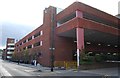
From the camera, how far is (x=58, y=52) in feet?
155

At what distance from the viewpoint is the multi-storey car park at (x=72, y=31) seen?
39.5 m

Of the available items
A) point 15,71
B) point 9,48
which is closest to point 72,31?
point 15,71

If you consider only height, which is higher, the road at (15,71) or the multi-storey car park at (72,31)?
the multi-storey car park at (72,31)

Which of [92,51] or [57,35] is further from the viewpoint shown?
[92,51]

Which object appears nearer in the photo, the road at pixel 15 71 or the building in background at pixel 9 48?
the road at pixel 15 71

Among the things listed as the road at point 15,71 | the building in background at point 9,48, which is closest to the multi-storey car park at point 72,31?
the road at point 15,71

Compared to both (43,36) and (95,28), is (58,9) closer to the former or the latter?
(43,36)

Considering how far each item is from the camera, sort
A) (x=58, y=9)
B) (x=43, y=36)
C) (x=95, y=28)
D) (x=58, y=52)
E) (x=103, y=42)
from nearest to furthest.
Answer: (x=95, y=28)
(x=58, y=52)
(x=58, y=9)
(x=43, y=36)
(x=103, y=42)

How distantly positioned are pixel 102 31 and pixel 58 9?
1328cm

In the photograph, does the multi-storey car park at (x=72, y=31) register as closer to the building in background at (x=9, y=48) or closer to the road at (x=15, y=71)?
the road at (x=15, y=71)

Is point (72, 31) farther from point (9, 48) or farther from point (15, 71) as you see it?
point (9, 48)

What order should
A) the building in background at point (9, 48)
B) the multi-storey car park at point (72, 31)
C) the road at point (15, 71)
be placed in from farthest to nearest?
the building in background at point (9, 48), the multi-storey car park at point (72, 31), the road at point (15, 71)

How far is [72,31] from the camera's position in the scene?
42.8m

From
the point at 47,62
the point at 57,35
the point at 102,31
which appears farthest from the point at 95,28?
the point at 47,62
